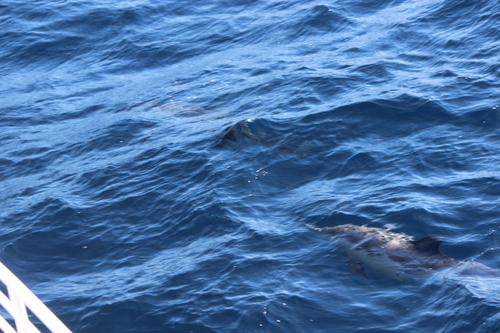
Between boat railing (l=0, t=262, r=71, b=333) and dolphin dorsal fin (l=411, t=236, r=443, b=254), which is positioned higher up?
boat railing (l=0, t=262, r=71, b=333)

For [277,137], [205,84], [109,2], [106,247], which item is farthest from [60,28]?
[106,247]

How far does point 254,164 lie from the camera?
11656 millimetres

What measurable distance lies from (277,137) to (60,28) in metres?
12.1

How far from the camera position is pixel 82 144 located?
44.9 feet

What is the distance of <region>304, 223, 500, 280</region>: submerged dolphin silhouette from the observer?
8.26 metres

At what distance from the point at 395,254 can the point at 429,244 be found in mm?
527

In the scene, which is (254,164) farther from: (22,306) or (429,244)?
(22,306)

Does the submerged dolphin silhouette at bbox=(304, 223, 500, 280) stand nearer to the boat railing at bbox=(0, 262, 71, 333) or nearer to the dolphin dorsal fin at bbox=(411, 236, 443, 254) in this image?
the dolphin dorsal fin at bbox=(411, 236, 443, 254)

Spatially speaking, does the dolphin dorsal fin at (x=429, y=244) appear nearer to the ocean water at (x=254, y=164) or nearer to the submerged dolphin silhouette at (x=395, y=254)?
the submerged dolphin silhouette at (x=395, y=254)

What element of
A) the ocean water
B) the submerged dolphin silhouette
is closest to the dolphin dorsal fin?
the submerged dolphin silhouette

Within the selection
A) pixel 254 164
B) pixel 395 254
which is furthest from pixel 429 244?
pixel 254 164

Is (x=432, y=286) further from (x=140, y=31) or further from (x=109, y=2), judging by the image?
(x=109, y=2)

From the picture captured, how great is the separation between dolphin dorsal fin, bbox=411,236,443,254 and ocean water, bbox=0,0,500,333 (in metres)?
0.36

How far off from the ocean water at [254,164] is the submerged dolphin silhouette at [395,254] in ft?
0.60
